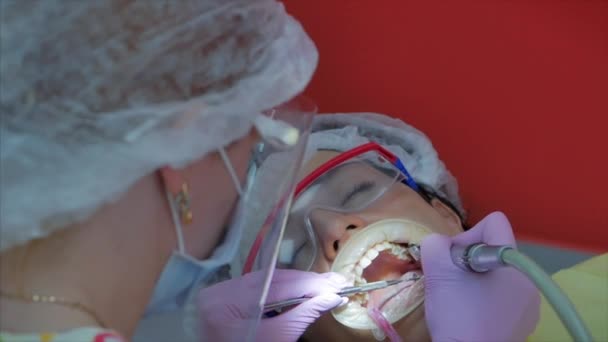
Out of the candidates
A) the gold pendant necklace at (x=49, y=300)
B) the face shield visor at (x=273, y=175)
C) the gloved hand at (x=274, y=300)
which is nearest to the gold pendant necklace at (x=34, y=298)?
the gold pendant necklace at (x=49, y=300)

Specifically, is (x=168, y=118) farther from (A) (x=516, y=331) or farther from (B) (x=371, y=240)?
(A) (x=516, y=331)

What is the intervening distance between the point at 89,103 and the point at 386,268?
81cm

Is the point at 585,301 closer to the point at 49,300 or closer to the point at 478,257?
the point at 478,257

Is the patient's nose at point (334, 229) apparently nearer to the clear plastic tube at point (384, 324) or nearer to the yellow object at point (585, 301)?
the clear plastic tube at point (384, 324)

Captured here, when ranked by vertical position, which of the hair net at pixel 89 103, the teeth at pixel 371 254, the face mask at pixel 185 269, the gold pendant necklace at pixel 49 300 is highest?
the hair net at pixel 89 103

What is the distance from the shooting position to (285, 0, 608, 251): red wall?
1604 millimetres

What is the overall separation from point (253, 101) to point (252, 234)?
0.39 m

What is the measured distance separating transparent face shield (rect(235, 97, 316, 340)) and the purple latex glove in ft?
1.11

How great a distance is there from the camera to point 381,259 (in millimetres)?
1364

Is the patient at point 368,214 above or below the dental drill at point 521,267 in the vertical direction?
below

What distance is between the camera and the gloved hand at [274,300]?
1.20m

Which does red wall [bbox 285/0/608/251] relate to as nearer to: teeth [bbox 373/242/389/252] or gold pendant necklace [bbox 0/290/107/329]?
teeth [bbox 373/242/389/252]

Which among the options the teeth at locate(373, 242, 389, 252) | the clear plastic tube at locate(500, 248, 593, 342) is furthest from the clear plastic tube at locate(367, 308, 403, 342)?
the clear plastic tube at locate(500, 248, 593, 342)

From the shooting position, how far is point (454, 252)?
1218mm
